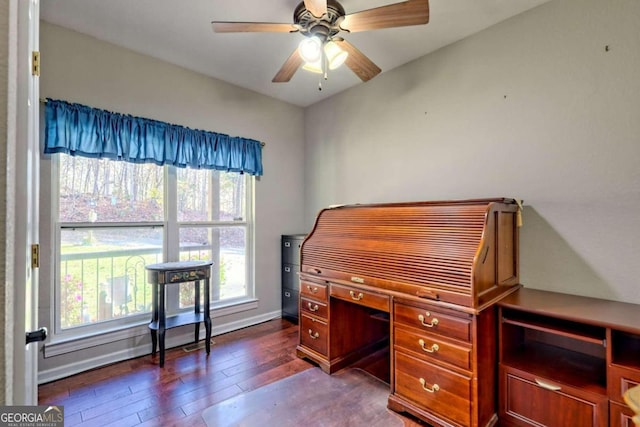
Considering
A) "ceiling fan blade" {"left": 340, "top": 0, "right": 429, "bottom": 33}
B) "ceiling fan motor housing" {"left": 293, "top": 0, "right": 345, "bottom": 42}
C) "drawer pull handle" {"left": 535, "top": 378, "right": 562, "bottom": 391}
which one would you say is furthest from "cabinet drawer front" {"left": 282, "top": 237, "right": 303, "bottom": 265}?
"drawer pull handle" {"left": 535, "top": 378, "right": 562, "bottom": 391}

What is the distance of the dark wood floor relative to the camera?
1.89 m

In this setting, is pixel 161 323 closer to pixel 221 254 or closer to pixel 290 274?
pixel 221 254

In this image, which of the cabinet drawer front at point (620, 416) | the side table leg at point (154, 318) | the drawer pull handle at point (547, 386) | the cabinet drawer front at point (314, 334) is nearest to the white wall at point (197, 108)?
the side table leg at point (154, 318)

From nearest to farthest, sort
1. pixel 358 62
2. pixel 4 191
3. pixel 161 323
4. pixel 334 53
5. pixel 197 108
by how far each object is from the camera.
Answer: pixel 4 191
pixel 334 53
pixel 358 62
pixel 161 323
pixel 197 108

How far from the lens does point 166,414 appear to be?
1.90 meters

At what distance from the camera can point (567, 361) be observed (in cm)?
178

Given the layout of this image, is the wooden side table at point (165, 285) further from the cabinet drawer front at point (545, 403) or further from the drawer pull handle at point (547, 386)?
the drawer pull handle at point (547, 386)

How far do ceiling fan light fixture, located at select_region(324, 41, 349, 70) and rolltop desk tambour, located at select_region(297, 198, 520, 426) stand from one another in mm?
1096

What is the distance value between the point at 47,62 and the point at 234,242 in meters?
2.15

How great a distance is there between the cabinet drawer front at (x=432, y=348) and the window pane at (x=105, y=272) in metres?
2.29

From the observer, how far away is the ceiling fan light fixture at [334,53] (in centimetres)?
197

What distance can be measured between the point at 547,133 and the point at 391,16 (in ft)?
4.42

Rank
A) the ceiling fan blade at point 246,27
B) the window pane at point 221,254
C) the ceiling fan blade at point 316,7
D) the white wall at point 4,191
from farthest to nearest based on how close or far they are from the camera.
Result: 1. the window pane at point 221,254
2. the ceiling fan blade at point 246,27
3. the ceiling fan blade at point 316,7
4. the white wall at point 4,191

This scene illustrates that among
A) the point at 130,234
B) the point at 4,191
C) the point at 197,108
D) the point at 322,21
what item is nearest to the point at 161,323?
the point at 130,234
